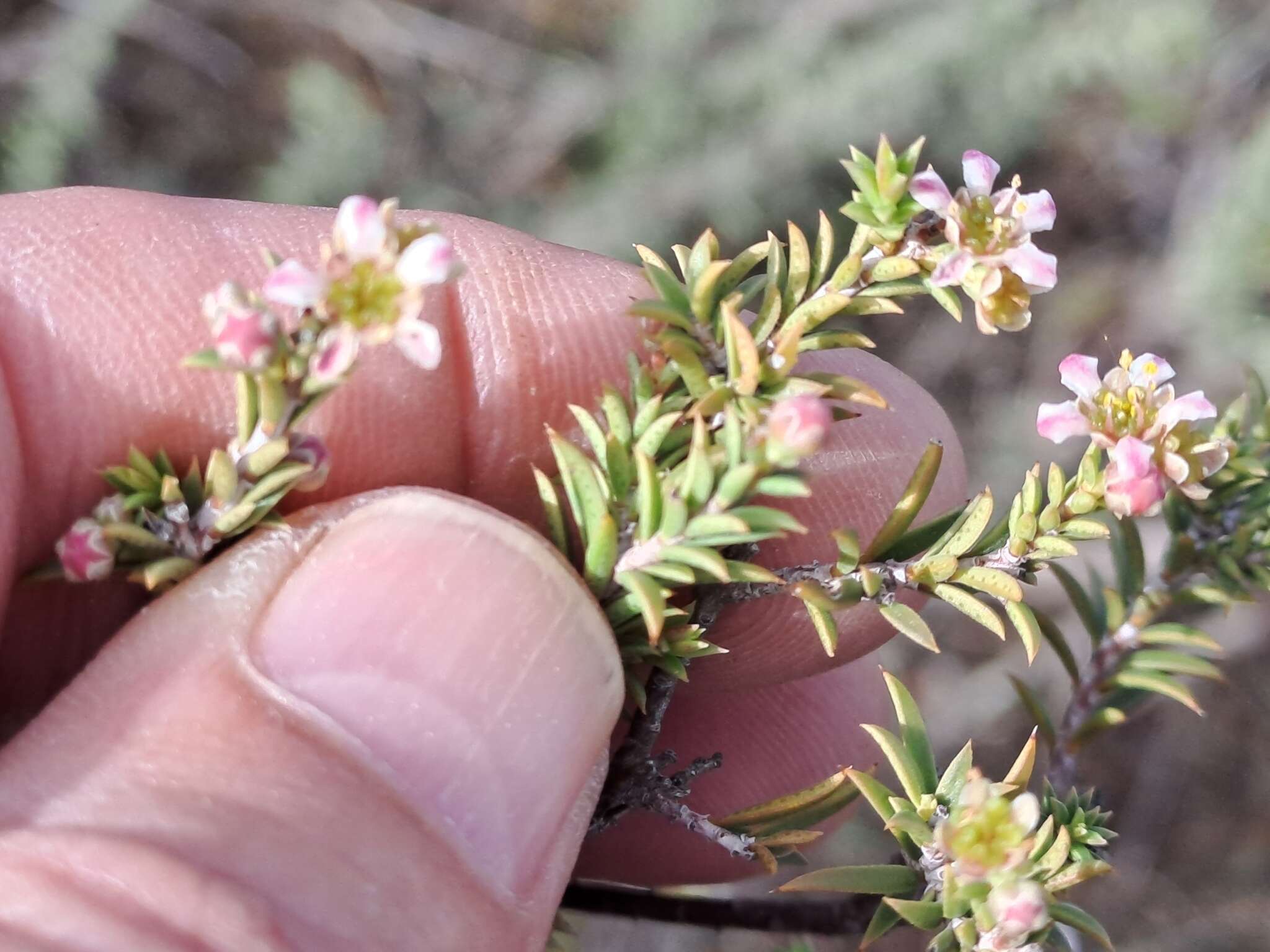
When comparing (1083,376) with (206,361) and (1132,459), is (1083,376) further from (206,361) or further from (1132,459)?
(206,361)

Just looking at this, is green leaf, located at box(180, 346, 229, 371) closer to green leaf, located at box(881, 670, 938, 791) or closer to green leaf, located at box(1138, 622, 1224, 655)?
green leaf, located at box(881, 670, 938, 791)

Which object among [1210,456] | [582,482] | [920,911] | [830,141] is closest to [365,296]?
[582,482]

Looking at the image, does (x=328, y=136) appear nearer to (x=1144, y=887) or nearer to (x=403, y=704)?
(x=403, y=704)

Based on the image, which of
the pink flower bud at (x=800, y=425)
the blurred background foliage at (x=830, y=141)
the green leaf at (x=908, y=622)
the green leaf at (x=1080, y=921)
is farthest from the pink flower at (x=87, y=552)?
the blurred background foliage at (x=830, y=141)

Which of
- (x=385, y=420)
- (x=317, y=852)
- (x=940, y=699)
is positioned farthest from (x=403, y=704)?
(x=940, y=699)

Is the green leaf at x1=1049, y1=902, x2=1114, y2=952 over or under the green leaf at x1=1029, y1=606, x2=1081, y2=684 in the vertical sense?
under

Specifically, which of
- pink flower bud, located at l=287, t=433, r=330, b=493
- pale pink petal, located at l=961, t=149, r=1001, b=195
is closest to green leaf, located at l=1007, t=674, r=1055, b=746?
pale pink petal, located at l=961, t=149, r=1001, b=195

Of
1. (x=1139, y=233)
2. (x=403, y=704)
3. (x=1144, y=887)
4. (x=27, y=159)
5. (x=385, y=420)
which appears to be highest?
(x=1139, y=233)
